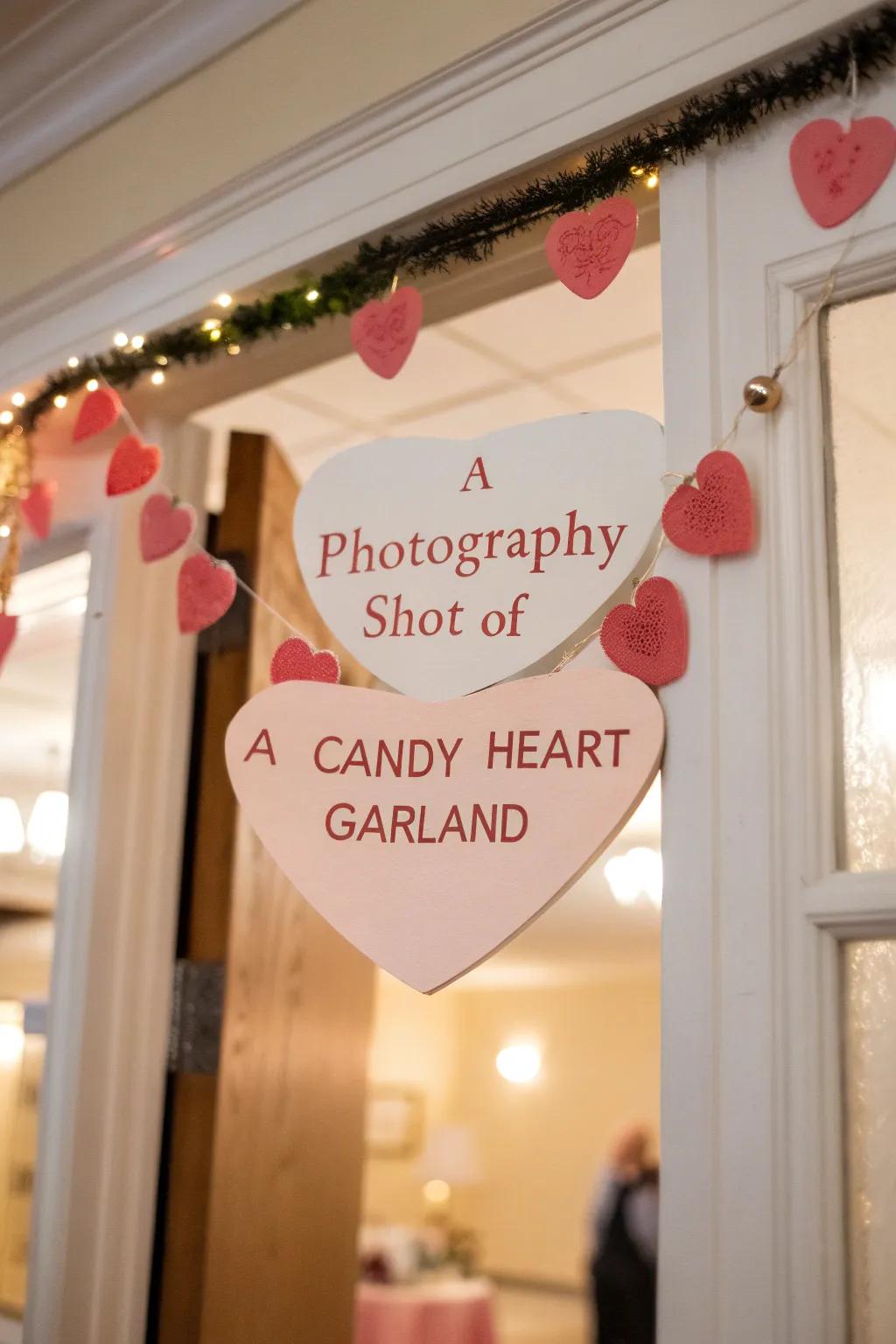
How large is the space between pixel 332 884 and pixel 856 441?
59cm

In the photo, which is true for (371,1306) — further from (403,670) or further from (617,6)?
(617,6)

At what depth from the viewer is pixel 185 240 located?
1576mm

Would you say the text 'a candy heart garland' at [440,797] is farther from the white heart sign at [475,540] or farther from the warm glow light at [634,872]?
Result: the warm glow light at [634,872]

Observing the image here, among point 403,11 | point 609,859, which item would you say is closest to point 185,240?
point 403,11

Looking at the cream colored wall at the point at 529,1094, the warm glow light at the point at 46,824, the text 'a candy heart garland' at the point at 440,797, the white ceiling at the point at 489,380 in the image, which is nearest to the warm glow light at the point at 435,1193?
the cream colored wall at the point at 529,1094

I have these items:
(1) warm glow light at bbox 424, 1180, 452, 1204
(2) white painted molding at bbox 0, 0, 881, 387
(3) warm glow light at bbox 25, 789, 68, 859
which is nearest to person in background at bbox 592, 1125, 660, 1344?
(3) warm glow light at bbox 25, 789, 68, 859

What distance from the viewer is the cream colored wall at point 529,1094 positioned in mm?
8016

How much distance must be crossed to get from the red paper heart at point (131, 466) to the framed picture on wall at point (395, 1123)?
744 centimetres

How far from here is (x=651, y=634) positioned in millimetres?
1063

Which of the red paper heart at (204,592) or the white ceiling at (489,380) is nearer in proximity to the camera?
the red paper heart at (204,592)

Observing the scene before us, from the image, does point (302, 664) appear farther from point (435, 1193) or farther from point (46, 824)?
point (435, 1193)

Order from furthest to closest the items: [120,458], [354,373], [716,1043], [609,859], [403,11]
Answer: [609,859], [354,373], [120,458], [403,11], [716,1043]

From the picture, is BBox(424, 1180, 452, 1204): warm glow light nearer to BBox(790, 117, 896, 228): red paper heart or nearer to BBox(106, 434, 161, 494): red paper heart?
BBox(106, 434, 161, 494): red paper heart

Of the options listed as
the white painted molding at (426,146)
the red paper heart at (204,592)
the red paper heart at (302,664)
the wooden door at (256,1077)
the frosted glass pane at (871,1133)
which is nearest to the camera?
the frosted glass pane at (871,1133)
